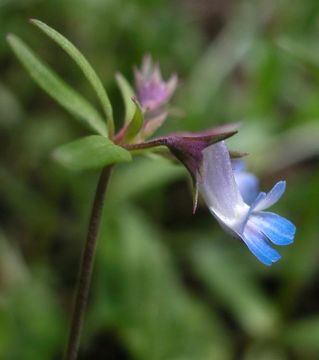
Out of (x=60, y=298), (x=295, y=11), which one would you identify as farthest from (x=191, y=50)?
(x=60, y=298)

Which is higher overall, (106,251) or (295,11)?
(295,11)

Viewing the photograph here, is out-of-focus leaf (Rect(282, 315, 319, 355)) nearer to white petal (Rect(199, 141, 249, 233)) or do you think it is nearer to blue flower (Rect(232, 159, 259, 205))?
blue flower (Rect(232, 159, 259, 205))

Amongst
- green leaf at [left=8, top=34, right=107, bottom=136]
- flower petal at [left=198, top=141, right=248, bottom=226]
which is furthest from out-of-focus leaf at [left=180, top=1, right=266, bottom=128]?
flower petal at [left=198, top=141, right=248, bottom=226]

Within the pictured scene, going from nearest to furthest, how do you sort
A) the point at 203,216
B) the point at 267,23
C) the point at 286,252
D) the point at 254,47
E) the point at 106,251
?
the point at 106,251 < the point at 286,252 < the point at 203,216 < the point at 254,47 < the point at 267,23

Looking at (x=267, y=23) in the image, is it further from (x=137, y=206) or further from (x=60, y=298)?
(x=60, y=298)

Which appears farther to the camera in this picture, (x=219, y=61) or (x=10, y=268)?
(x=219, y=61)

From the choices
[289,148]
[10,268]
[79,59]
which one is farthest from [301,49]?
[79,59]

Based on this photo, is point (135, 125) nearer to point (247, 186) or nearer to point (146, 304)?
point (247, 186)
